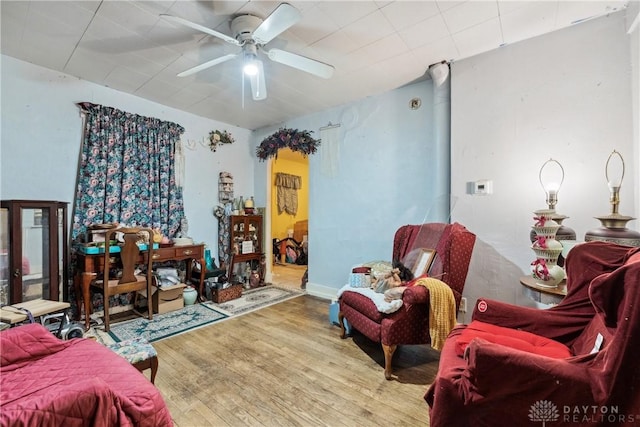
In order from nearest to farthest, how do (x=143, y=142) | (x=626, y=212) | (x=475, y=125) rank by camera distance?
1. (x=626, y=212)
2. (x=475, y=125)
3. (x=143, y=142)

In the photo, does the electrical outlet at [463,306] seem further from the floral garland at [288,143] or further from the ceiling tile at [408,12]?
the floral garland at [288,143]

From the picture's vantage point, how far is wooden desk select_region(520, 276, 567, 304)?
155 cm

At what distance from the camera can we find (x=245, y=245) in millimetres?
4203

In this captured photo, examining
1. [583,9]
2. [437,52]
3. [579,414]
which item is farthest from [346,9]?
[579,414]

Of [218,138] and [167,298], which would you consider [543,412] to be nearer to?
[167,298]

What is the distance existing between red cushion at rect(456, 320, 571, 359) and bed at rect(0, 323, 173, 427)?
4.34 ft

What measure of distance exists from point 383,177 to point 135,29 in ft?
8.71

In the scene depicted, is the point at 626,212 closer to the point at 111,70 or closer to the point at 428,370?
the point at 428,370

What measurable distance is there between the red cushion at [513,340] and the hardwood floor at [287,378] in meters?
0.57

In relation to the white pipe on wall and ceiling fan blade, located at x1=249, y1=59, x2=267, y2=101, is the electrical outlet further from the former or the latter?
ceiling fan blade, located at x1=249, y1=59, x2=267, y2=101

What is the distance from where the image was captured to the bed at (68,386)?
83cm

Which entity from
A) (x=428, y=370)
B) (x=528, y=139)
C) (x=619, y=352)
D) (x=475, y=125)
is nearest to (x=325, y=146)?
(x=475, y=125)

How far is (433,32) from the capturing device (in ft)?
7.02

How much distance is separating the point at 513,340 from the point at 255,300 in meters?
2.92
